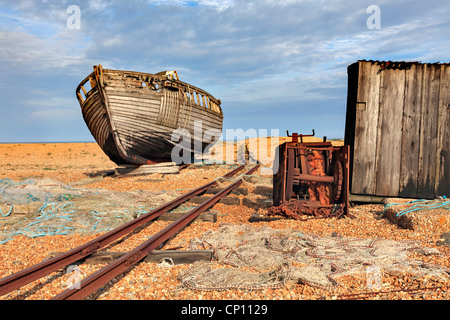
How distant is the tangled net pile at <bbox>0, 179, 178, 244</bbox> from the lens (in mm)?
6350

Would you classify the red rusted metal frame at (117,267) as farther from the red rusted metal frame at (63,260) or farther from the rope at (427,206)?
the rope at (427,206)

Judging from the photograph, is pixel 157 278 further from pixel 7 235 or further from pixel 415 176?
pixel 415 176

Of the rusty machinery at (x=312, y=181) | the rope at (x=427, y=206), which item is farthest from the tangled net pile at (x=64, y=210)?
the rope at (x=427, y=206)

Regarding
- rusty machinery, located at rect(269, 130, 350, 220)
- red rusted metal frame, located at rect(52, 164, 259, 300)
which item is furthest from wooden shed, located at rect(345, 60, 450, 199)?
red rusted metal frame, located at rect(52, 164, 259, 300)

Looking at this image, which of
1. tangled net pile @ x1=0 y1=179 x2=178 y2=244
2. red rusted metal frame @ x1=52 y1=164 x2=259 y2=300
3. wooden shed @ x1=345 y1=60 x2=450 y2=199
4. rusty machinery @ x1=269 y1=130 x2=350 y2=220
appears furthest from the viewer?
wooden shed @ x1=345 y1=60 x2=450 y2=199

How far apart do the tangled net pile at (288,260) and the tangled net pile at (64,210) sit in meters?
2.40

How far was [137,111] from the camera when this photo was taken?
1466 cm

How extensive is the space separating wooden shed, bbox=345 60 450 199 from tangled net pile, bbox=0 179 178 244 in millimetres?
5167

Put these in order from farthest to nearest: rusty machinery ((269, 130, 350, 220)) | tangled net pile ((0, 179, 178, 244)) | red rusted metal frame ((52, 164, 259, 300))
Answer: rusty machinery ((269, 130, 350, 220)) < tangled net pile ((0, 179, 178, 244)) < red rusted metal frame ((52, 164, 259, 300))

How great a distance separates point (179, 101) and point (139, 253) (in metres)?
12.2

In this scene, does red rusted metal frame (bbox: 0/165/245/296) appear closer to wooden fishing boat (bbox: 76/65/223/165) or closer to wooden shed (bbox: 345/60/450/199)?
wooden shed (bbox: 345/60/450/199)

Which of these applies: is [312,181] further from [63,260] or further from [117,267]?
[63,260]

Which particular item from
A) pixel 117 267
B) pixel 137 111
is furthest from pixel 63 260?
pixel 137 111
